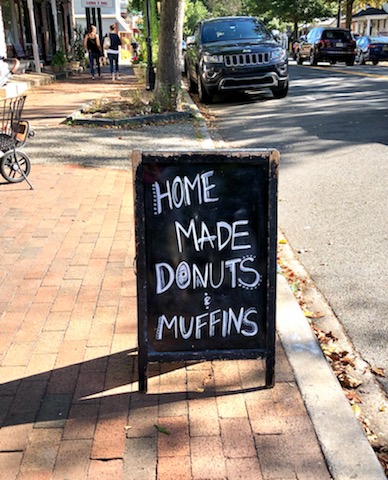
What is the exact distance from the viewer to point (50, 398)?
2975 mm

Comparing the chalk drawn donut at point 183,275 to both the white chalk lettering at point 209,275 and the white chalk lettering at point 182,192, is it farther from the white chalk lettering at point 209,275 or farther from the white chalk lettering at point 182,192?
the white chalk lettering at point 182,192

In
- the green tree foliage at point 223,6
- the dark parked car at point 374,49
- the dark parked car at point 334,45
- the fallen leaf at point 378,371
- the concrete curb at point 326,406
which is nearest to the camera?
the concrete curb at point 326,406

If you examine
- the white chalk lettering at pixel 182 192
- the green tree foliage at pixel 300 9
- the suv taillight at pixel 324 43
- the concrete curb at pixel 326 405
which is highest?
the green tree foliage at pixel 300 9

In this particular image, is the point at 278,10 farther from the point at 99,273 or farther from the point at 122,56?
the point at 99,273

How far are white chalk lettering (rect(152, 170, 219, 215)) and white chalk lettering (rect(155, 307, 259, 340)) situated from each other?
58cm

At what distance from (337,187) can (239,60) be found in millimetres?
7383

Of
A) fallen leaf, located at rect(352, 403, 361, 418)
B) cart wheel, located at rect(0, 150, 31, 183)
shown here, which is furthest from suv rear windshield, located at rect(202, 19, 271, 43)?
fallen leaf, located at rect(352, 403, 361, 418)

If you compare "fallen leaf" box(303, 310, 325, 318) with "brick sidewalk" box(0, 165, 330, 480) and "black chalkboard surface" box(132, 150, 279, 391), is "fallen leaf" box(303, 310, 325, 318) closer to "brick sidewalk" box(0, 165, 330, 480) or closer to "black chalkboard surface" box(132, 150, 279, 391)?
"brick sidewalk" box(0, 165, 330, 480)

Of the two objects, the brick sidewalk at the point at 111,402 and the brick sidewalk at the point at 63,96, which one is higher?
the brick sidewalk at the point at 111,402

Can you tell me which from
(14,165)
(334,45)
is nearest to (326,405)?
(14,165)

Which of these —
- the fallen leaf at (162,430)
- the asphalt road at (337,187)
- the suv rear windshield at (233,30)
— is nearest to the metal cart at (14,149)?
the asphalt road at (337,187)

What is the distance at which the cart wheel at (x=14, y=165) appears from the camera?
668 centimetres

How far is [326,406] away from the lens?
9.45ft

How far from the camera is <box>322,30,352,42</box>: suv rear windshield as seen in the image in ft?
91.5
